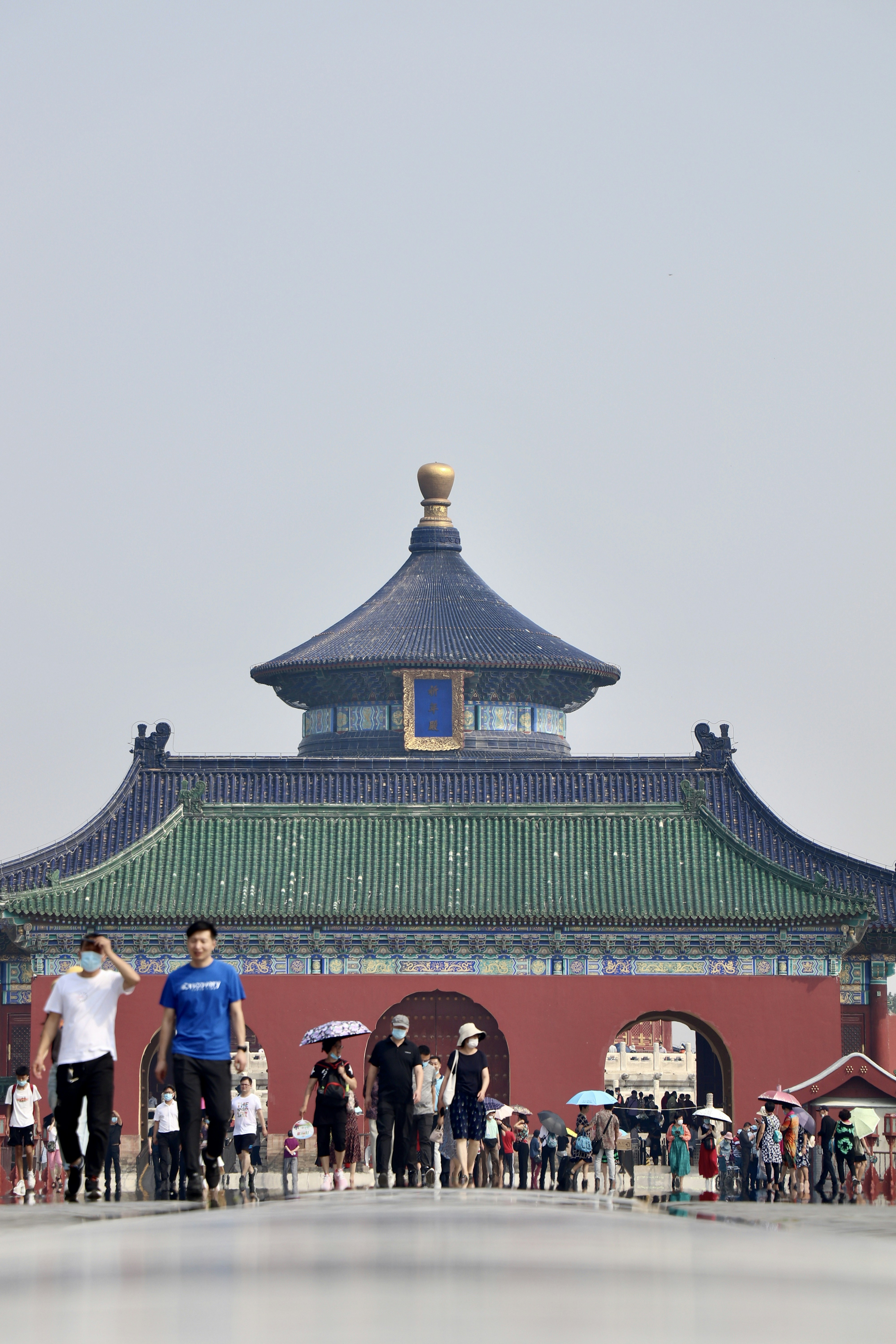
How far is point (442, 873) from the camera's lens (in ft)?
134

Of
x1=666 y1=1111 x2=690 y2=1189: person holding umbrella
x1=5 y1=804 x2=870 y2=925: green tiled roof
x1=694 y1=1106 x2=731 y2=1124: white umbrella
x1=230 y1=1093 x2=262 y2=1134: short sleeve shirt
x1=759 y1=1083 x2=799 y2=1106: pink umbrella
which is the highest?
x1=5 y1=804 x2=870 y2=925: green tiled roof

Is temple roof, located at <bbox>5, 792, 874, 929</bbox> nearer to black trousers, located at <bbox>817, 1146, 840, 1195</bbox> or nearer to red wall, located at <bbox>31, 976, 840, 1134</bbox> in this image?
red wall, located at <bbox>31, 976, 840, 1134</bbox>

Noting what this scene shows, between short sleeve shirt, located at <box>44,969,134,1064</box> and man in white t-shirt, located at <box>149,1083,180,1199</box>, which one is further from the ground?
short sleeve shirt, located at <box>44,969,134,1064</box>

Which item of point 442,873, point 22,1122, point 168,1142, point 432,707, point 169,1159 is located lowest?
point 169,1159

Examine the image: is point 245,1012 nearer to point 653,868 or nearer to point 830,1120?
point 653,868

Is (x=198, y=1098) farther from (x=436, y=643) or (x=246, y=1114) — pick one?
(x=436, y=643)

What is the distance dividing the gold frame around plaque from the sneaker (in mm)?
42903

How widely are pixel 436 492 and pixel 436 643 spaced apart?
723cm

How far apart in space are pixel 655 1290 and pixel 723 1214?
14.6 feet

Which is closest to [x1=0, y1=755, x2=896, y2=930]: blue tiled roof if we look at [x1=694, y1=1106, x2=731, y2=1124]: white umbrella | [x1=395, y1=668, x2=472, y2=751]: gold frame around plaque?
[x1=395, y1=668, x2=472, y2=751]: gold frame around plaque

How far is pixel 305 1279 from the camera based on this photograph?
324 inches

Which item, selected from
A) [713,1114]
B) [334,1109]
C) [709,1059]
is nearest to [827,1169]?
[713,1114]

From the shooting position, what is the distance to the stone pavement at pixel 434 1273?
7.20 metres

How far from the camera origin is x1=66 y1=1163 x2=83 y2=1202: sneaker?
40.7 ft
